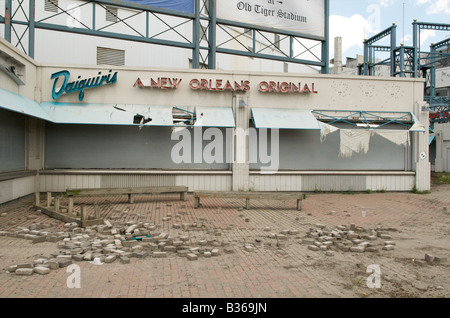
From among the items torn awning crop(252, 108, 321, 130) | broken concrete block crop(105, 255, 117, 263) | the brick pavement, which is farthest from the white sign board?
broken concrete block crop(105, 255, 117, 263)

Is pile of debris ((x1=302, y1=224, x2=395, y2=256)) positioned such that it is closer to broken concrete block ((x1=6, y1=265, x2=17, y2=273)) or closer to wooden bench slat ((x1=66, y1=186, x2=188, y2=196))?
broken concrete block ((x1=6, y1=265, x2=17, y2=273))

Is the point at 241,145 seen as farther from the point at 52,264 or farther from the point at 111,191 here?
the point at 52,264

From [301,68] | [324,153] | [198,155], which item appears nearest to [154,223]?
[198,155]

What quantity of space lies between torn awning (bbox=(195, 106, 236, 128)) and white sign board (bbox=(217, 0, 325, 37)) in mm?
5514

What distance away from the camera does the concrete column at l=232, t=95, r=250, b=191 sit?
14.6 metres

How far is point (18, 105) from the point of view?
10.7 m

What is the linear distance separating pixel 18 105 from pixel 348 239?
953 centimetres

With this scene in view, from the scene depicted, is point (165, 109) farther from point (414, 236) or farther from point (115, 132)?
point (414, 236)

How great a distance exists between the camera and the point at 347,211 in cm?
1155

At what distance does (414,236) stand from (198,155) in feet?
28.0

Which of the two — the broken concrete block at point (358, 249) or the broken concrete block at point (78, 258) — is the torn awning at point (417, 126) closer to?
the broken concrete block at point (358, 249)

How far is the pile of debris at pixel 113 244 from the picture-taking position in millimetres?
5980

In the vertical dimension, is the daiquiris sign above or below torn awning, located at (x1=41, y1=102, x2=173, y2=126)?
above

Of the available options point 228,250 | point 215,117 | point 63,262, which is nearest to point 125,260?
point 63,262
